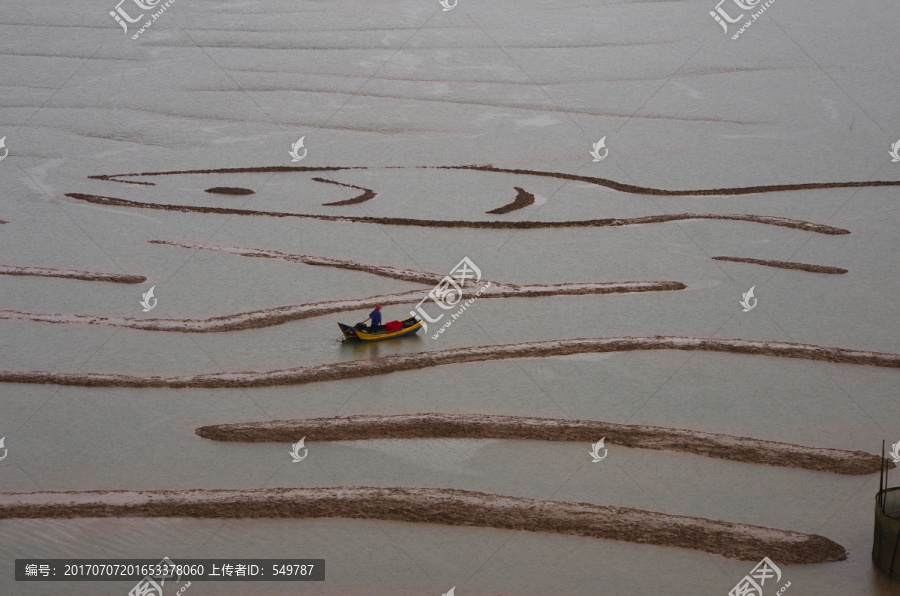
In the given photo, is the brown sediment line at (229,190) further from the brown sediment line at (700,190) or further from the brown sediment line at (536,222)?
the brown sediment line at (700,190)

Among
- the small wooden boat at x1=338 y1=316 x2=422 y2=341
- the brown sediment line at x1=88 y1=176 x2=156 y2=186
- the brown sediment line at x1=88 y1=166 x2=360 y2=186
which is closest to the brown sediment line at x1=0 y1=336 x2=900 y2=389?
the small wooden boat at x1=338 y1=316 x2=422 y2=341

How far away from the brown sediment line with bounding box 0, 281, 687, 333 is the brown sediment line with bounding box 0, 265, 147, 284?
1.17m

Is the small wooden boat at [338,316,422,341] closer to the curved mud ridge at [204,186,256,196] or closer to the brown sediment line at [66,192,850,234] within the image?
the brown sediment line at [66,192,850,234]

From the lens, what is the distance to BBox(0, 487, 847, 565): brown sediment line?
913cm

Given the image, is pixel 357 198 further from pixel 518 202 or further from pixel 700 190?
pixel 700 190

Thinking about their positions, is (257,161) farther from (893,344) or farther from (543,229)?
(893,344)

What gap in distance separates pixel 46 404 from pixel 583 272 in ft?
25.1

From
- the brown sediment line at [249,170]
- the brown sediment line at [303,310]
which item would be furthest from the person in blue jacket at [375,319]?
the brown sediment line at [249,170]

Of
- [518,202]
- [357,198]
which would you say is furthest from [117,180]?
[518,202]

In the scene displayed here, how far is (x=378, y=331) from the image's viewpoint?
12.8 m

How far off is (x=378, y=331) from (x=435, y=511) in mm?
3722

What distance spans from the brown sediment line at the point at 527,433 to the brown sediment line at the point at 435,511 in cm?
105

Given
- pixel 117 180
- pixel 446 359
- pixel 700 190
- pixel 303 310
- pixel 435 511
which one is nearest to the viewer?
pixel 435 511

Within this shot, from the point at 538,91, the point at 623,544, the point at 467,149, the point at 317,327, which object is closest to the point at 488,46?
the point at 538,91
